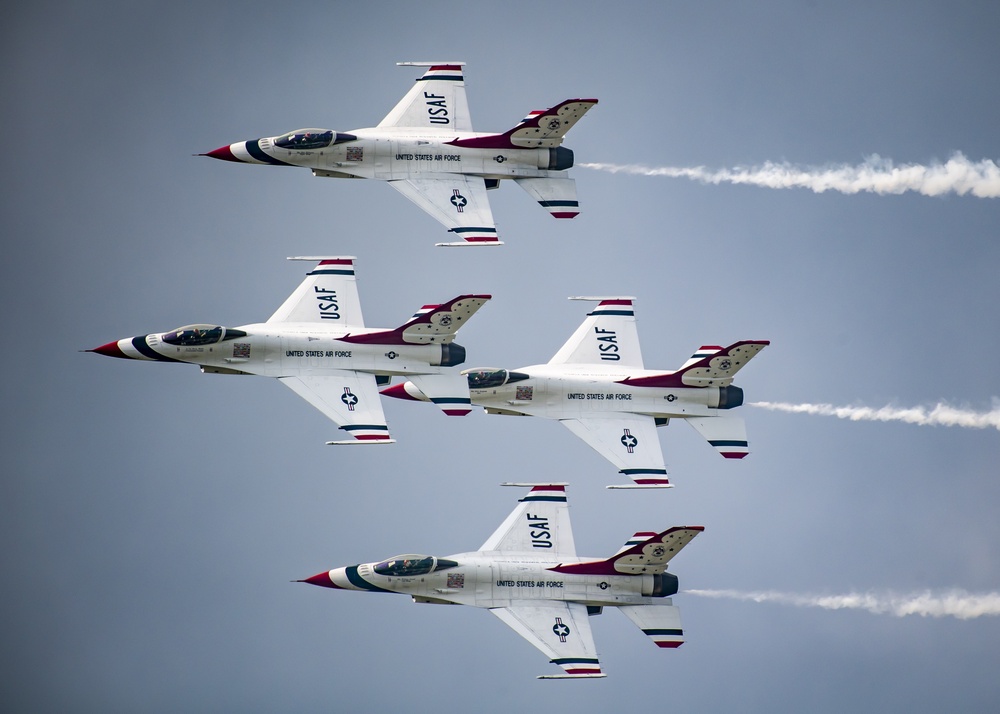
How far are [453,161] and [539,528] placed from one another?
1209 cm

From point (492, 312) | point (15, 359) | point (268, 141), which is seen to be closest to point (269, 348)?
point (268, 141)

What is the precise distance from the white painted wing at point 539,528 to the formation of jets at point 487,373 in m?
0.04

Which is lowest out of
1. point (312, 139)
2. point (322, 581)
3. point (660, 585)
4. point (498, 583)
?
point (660, 585)

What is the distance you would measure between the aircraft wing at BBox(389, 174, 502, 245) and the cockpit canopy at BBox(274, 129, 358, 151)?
85.3 inches

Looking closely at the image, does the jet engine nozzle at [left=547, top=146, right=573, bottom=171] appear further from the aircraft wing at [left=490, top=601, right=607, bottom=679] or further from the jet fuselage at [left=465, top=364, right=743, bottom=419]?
the aircraft wing at [left=490, top=601, right=607, bottom=679]

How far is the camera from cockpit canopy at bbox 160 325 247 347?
53031 mm

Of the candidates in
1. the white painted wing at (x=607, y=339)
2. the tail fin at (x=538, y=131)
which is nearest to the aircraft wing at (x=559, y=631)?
the white painted wing at (x=607, y=339)

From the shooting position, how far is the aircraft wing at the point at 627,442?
177 ft

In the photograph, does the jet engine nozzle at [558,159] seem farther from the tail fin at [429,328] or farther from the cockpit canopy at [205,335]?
the cockpit canopy at [205,335]

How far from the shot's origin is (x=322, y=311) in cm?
5500

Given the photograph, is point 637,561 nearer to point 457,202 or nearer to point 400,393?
point 400,393

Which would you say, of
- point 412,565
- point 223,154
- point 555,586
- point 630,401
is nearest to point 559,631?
point 555,586

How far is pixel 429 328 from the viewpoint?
2087 inches

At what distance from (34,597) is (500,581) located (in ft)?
89.5
